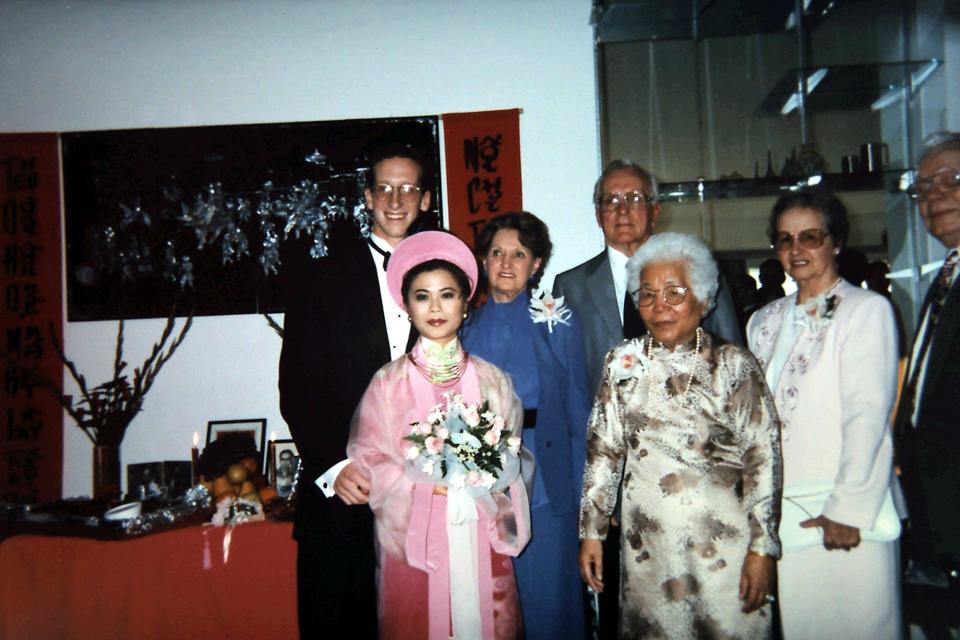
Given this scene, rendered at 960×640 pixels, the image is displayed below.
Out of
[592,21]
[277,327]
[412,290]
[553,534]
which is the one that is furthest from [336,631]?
[592,21]

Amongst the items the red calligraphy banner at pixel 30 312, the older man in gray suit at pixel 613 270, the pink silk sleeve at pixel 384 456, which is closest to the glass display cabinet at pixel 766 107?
the older man in gray suit at pixel 613 270

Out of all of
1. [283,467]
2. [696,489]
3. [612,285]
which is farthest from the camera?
[283,467]

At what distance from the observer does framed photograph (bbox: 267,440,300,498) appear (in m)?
3.47

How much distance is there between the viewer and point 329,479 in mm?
2391

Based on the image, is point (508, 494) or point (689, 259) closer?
point (689, 259)

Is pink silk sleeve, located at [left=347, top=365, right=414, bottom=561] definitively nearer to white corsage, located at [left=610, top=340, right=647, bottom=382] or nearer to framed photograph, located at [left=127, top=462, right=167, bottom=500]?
white corsage, located at [left=610, top=340, right=647, bottom=382]

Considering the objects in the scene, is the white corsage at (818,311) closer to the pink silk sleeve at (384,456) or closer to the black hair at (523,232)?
the black hair at (523,232)

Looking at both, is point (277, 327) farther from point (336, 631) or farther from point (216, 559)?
point (336, 631)

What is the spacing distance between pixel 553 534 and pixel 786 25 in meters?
3.34

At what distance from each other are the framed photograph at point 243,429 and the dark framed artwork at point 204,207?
2.21 feet

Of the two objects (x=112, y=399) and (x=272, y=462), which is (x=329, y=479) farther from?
(x=112, y=399)

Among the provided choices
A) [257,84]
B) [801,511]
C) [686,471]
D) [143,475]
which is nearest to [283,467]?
[143,475]

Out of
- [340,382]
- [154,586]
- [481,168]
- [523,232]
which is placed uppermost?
[481,168]

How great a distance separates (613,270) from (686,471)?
1.01 metres
